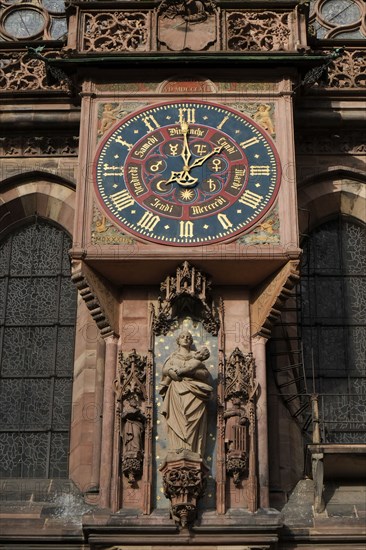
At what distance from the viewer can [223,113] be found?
1748 cm

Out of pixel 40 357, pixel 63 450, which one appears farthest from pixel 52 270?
pixel 63 450

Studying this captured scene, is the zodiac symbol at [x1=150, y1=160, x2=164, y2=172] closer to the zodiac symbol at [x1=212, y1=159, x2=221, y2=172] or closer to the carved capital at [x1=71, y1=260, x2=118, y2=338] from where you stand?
the zodiac symbol at [x1=212, y1=159, x2=221, y2=172]

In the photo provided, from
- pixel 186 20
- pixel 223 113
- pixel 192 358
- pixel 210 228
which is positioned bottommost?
pixel 192 358

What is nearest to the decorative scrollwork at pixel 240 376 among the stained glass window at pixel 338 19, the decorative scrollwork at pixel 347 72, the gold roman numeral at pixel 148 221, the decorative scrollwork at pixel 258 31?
the gold roman numeral at pixel 148 221

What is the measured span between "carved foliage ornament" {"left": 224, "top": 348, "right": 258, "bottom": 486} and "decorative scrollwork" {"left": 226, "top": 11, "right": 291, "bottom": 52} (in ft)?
13.0

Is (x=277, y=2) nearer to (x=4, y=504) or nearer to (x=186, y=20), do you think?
(x=186, y=20)

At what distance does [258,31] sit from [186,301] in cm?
371

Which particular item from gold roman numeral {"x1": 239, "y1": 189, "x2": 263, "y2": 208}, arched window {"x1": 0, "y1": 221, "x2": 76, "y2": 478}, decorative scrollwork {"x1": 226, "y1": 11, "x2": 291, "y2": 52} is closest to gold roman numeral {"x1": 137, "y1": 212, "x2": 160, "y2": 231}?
gold roman numeral {"x1": 239, "y1": 189, "x2": 263, "y2": 208}

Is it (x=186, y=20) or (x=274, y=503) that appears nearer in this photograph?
(x=274, y=503)

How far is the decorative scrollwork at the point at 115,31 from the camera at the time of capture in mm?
18094

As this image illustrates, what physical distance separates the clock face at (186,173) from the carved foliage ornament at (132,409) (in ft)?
4.65

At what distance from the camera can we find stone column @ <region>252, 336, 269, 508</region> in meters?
15.7

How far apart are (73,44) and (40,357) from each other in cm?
376

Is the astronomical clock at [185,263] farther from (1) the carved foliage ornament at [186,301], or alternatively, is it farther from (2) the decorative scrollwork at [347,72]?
(2) the decorative scrollwork at [347,72]
